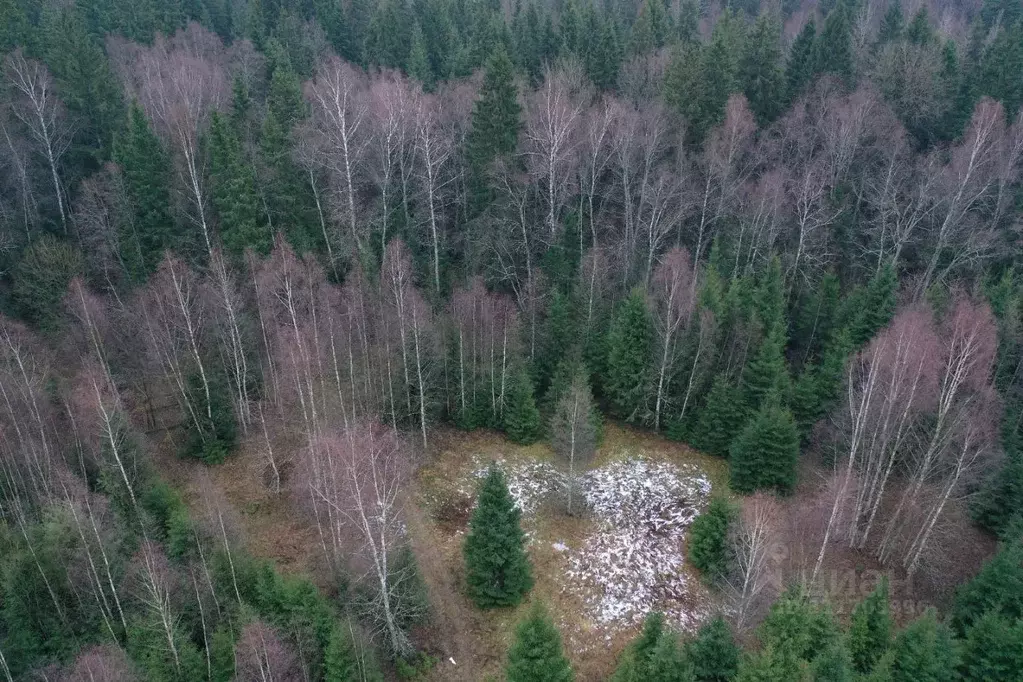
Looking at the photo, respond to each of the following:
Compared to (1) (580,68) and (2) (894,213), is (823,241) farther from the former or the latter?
(1) (580,68)

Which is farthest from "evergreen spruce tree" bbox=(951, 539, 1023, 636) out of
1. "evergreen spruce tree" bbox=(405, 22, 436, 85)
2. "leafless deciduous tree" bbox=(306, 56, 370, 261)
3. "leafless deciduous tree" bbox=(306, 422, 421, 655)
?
"evergreen spruce tree" bbox=(405, 22, 436, 85)

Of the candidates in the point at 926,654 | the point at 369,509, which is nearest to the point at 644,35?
the point at 369,509

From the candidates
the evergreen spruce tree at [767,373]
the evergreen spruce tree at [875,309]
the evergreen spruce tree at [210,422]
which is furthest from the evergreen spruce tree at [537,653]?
the evergreen spruce tree at [875,309]

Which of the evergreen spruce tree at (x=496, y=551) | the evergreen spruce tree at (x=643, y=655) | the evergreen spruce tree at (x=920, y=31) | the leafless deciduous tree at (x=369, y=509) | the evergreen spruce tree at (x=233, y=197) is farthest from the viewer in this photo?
the evergreen spruce tree at (x=920, y=31)

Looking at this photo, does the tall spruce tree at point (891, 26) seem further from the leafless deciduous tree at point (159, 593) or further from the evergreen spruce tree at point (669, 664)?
the leafless deciduous tree at point (159, 593)

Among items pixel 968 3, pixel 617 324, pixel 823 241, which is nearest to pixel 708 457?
Answer: pixel 617 324
